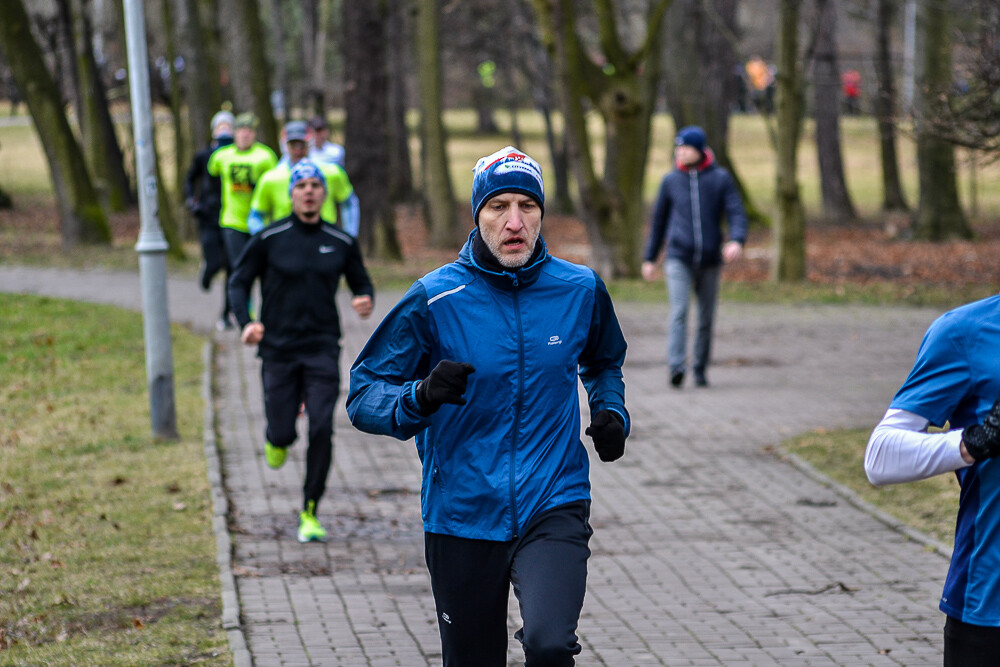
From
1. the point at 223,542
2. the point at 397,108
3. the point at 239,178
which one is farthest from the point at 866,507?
the point at 397,108

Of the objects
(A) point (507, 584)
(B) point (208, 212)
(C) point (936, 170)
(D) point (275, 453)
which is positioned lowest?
(D) point (275, 453)

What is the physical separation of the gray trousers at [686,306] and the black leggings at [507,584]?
27.4ft

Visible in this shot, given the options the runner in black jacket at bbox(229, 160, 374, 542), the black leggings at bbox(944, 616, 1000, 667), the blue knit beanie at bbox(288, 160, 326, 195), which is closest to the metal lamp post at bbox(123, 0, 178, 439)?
the runner in black jacket at bbox(229, 160, 374, 542)

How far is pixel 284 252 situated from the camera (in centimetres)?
787

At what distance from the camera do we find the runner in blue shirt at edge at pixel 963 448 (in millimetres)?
3406

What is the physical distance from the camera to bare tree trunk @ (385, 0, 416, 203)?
36.5 metres

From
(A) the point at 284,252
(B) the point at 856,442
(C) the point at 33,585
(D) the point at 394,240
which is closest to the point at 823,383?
(B) the point at 856,442

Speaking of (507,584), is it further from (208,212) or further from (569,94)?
(569,94)

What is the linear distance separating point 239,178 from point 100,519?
6269 millimetres

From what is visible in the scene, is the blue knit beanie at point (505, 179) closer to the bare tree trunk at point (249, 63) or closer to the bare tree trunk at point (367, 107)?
the bare tree trunk at point (367, 107)

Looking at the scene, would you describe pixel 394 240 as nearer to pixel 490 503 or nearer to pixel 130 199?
pixel 130 199

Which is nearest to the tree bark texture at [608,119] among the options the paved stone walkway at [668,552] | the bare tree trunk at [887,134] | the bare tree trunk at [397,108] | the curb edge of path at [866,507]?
the paved stone walkway at [668,552]

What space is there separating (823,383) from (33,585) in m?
8.45

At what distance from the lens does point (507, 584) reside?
13.5 ft
